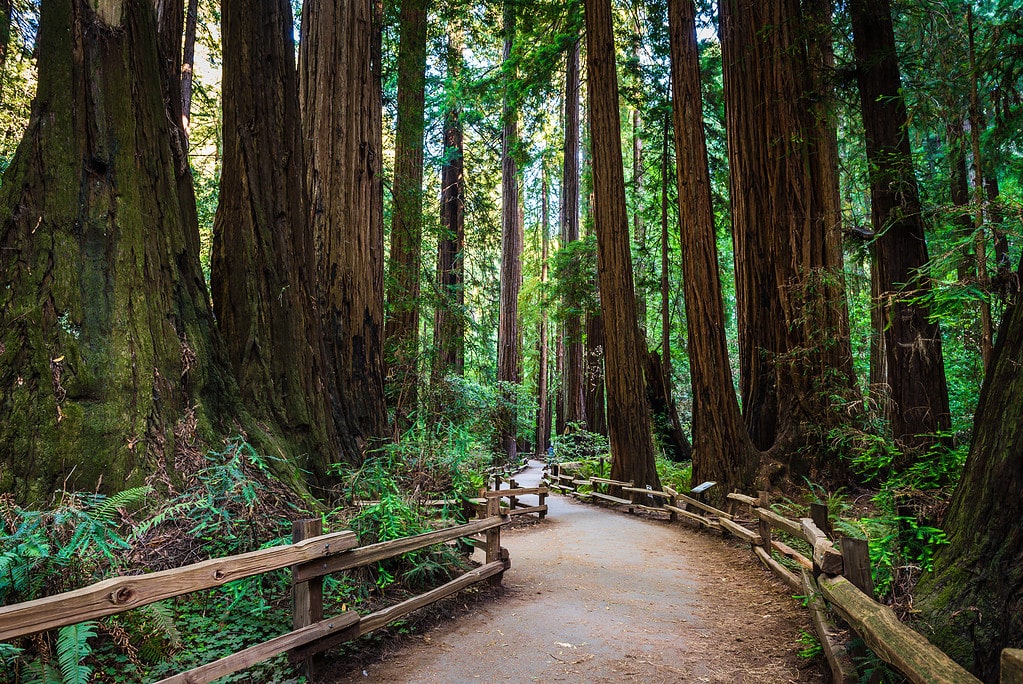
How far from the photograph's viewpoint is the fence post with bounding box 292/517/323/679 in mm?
4137

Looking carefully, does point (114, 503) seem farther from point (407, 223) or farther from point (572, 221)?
point (572, 221)

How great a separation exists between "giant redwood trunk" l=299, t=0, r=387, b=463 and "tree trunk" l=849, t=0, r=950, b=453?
597cm

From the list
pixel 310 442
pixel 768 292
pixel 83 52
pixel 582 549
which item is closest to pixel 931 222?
pixel 768 292

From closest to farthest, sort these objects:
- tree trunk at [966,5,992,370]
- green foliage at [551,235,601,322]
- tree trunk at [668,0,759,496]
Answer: tree trunk at [966,5,992,370], tree trunk at [668,0,759,496], green foliage at [551,235,601,322]

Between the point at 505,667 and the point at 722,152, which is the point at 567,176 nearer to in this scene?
the point at 722,152

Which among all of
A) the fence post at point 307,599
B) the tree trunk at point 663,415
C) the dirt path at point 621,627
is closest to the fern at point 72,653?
the fence post at point 307,599

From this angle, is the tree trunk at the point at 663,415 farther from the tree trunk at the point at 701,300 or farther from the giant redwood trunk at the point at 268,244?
the giant redwood trunk at the point at 268,244

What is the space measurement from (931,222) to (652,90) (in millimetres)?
11645

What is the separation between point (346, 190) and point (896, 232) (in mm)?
6577

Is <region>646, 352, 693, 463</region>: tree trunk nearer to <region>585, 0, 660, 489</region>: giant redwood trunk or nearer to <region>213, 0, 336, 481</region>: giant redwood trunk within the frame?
<region>585, 0, 660, 489</region>: giant redwood trunk

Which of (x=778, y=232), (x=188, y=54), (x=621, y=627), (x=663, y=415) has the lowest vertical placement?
(x=621, y=627)

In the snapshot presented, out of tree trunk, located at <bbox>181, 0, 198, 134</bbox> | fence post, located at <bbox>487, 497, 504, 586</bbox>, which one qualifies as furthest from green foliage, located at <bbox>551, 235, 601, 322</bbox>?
fence post, located at <bbox>487, 497, 504, 586</bbox>

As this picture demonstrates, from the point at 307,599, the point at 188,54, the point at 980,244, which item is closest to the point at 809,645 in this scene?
the point at 980,244

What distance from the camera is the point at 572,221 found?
76.4ft
